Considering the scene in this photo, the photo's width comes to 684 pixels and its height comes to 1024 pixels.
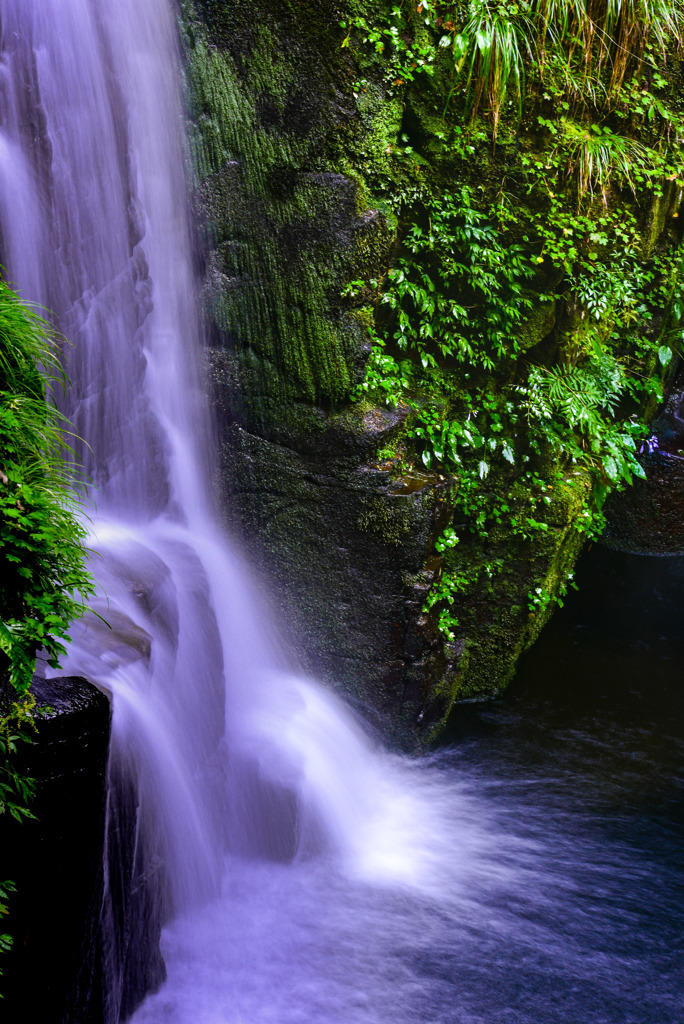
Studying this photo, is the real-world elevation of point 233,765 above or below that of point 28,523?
below

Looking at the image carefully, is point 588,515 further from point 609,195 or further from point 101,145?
point 101,145

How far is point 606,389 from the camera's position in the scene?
18.1 ft

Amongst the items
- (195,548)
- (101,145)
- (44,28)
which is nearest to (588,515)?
(195,548)

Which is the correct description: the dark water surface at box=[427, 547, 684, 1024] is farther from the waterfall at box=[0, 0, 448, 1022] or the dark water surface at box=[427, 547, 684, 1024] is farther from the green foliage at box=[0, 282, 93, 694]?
the green foliage at box=[0, 282, 93, 694]

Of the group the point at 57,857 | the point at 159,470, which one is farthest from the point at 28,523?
the point at 159,470

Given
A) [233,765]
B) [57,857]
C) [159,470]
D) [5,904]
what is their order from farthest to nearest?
[159,470] → [233,765] → [57,857] → [5,904]

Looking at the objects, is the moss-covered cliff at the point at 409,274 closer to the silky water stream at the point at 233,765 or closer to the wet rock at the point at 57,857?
the silky water stream at the point at 233,765

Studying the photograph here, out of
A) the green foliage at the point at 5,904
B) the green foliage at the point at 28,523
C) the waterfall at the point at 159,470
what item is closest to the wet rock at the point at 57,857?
the green foliage at the point at 5,904

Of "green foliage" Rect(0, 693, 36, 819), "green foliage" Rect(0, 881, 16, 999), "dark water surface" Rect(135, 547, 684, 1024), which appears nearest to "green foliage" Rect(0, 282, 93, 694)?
"green foliage" Rect(0, 693, 36, 819)

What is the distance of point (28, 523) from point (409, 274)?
3535 millimetres

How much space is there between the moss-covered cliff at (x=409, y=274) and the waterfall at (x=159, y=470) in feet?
0.87

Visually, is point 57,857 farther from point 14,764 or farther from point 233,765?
point 233,765

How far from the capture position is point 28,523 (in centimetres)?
208

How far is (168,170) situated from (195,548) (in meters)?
2.59
